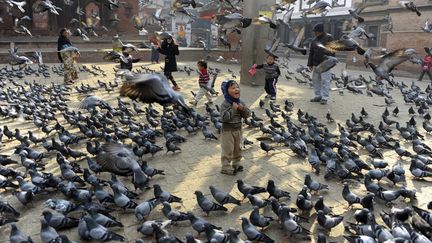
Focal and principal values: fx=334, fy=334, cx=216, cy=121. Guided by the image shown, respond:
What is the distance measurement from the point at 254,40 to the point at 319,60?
4.00m

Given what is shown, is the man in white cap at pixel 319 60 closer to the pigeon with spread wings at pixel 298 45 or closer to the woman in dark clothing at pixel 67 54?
the pigeon with spread wings at pixel 298 45

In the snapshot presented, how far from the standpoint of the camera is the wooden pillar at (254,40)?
13.3 meters

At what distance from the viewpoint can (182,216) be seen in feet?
13.2

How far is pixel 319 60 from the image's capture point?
10.4 meters

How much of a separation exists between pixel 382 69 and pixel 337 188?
218 inches

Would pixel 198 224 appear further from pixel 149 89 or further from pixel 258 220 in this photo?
pixel 149 89

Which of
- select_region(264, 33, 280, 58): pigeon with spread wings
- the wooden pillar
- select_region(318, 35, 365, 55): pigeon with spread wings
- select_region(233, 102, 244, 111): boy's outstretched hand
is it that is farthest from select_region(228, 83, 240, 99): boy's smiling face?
the wooden pillar

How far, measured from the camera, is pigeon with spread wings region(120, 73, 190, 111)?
15.4 ft

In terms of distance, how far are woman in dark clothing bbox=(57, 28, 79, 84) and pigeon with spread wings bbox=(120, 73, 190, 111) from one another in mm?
7994

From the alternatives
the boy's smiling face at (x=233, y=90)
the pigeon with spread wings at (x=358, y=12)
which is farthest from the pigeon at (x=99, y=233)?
the pigeon with spread wings at (x=358, y=12)

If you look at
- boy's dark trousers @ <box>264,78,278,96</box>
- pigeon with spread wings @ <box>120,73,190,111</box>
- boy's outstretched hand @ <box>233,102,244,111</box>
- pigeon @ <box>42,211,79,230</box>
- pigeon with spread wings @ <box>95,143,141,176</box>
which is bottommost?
pigeon @ <box>42,211,79,230</box>

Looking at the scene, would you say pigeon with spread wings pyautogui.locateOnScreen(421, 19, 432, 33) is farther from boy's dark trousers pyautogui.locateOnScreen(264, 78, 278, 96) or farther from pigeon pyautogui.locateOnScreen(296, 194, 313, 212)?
pigeon pyautogui.locateOnScreen(296, 194, 313, 212)

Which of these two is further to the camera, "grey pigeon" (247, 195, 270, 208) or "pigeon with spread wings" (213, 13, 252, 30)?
"pigeon with spread wings" (213, 13, 252, 30)

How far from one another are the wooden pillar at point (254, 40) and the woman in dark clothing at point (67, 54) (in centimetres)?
664
